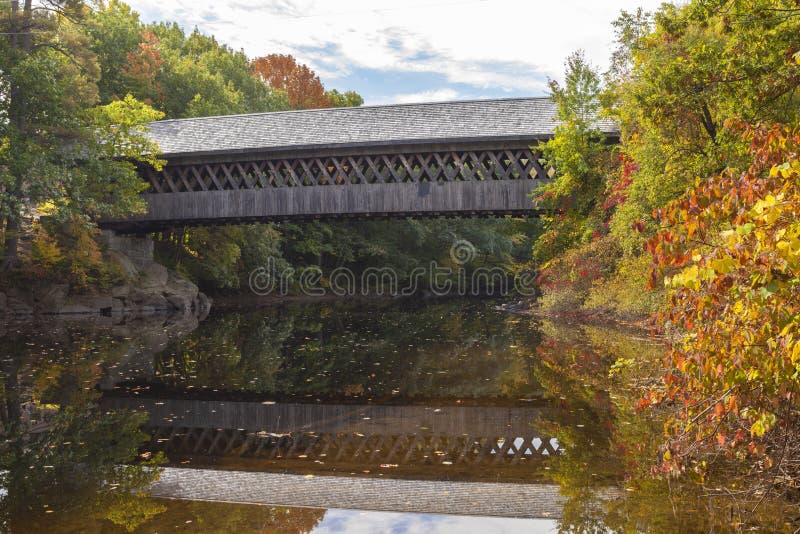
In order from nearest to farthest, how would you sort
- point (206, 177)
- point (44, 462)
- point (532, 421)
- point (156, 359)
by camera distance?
point (44, 462), point (532, 421), point (156, 359), point (206, 177)

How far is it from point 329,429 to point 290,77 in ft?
164

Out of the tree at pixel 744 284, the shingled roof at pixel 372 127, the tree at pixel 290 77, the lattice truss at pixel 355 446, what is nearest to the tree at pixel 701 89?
the tree at pixel 744 284

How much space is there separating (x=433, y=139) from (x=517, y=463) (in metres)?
15.7

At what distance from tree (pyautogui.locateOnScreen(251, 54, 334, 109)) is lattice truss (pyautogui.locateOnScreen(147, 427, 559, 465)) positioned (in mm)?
48028

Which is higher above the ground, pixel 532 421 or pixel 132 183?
pixel 132 183

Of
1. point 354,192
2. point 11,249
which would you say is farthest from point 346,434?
point 11,249

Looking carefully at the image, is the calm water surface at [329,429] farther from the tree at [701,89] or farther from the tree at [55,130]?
the tree at [55,130]

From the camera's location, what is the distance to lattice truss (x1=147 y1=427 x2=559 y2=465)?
5.43 metres

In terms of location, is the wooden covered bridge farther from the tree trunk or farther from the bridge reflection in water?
the bridge reflection in water

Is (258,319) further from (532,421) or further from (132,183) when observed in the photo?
(532,421)

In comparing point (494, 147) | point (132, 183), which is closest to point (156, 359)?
point (132, 183)

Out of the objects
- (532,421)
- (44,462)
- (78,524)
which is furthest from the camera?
(532,421)

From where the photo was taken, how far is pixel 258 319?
20531 millimetres

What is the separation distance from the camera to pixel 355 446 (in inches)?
226
